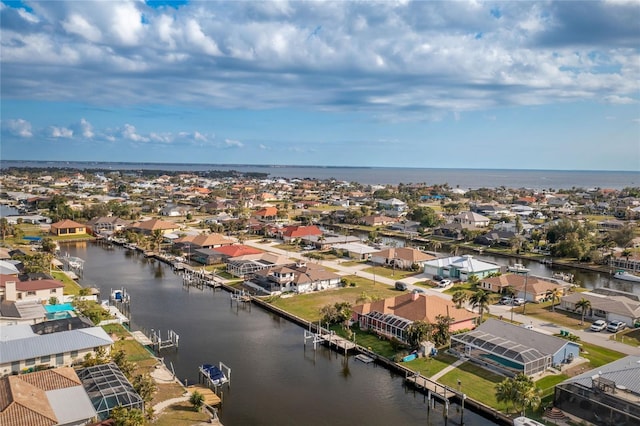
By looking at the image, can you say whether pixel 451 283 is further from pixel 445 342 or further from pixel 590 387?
pixel 590 387

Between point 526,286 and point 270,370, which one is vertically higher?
point 526,286

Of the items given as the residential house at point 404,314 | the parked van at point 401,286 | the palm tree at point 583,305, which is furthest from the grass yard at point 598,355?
the parked van at point 401,286

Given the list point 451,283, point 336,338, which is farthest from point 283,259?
point 336,338

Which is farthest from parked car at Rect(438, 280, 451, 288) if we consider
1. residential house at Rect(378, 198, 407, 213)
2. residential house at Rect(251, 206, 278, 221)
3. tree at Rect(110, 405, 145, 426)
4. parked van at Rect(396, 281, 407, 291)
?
residential house at Rect(378, 198, 407, 213)

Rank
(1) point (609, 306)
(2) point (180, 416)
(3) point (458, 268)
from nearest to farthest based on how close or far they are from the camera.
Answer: (2) point (180, 416) → (1) point (609, 306) → (3) point (458, 268)

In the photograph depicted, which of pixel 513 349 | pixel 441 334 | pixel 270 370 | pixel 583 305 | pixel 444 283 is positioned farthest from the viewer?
pixel 444 283

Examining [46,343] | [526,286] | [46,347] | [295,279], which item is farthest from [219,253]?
[526,286]

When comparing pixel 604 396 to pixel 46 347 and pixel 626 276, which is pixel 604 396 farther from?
pixel 626 276
